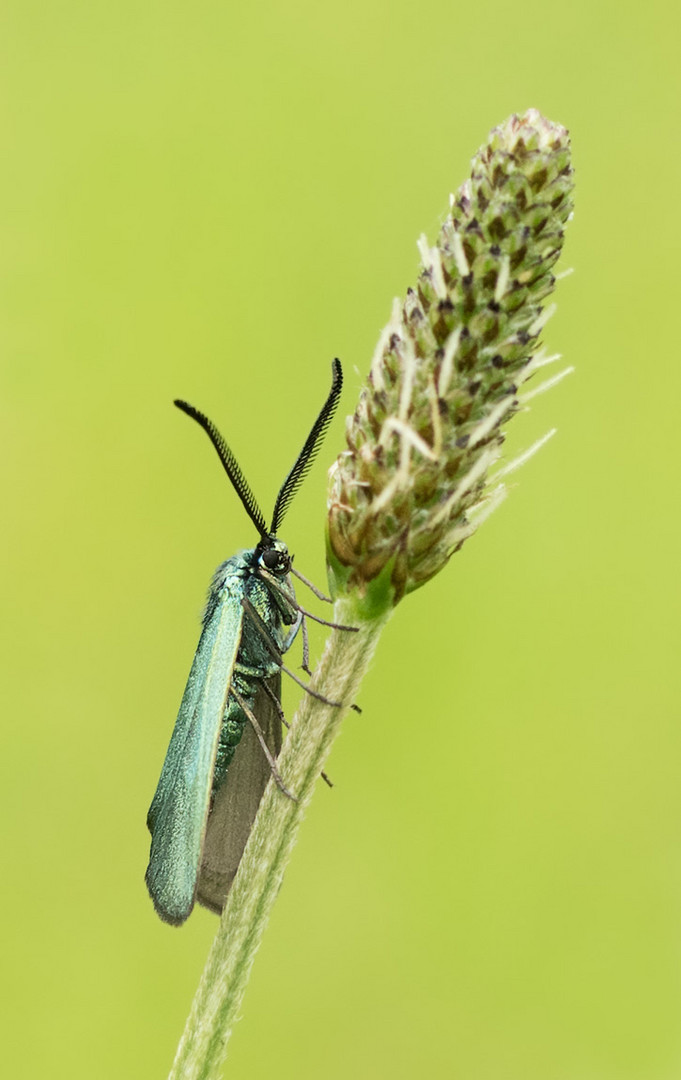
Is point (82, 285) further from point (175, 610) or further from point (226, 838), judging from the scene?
point (226, 838)

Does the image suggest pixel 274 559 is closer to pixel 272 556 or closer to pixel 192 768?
pixel 272 556

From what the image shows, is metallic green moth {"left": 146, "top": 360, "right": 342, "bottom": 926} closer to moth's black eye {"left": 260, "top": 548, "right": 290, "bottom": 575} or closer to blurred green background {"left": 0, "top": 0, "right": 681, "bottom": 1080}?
moth's black eye {"left": 260, "top": 548, "right": 290, "bottom": 575}

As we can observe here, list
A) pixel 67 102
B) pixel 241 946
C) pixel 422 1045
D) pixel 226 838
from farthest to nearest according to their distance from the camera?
pixel 67 102
pixel 422 1045
pixel 226 838
pixel 241 946

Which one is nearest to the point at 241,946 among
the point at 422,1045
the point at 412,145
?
the point at 422,1045

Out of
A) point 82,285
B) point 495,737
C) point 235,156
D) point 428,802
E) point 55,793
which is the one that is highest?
point 235,156

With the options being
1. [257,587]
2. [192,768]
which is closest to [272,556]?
[257,587]

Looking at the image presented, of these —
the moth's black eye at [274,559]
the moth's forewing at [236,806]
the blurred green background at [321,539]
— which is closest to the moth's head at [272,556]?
the moth's black eye at [274,559]
